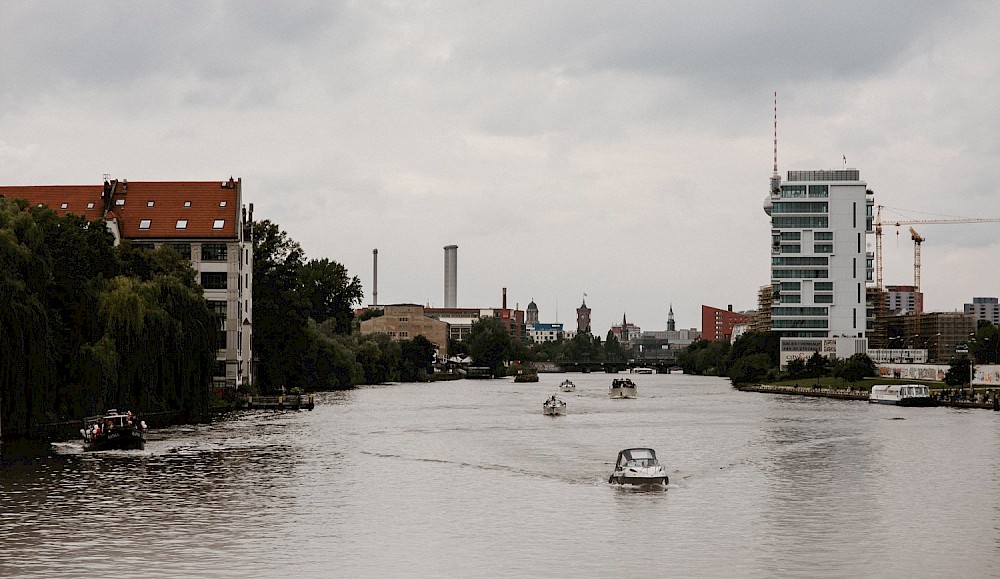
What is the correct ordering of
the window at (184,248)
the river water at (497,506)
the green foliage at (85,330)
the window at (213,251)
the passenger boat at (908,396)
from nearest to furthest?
the river water at (497,506) → the green foliage at (85,330) → the window at (213,251) → the window at (184,248) → the passenger boat at (908,396)

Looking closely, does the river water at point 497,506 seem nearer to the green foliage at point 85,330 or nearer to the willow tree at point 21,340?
the willow tree at point 21,340

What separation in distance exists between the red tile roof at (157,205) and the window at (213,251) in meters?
1.00

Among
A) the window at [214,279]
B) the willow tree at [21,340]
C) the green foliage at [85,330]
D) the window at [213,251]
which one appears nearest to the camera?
the willow tree at [21,340]

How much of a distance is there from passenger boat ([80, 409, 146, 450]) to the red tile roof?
197 ft

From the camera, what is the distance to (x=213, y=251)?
133 meters

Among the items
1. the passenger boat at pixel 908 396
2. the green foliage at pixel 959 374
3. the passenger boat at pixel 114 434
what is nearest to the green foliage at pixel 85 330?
the passenger boat at pixel 114 434

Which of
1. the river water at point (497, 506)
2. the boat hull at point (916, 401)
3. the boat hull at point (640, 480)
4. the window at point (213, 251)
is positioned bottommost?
the boat hull at point (916, 401)

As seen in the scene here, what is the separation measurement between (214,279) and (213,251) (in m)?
3.10

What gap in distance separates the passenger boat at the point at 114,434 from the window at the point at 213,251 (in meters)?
59.0

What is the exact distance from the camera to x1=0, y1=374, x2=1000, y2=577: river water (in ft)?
130

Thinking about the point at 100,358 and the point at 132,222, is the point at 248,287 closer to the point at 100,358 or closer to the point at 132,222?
the point at 132,222

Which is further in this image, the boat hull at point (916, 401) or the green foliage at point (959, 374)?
the green foliage at point (959, 374)

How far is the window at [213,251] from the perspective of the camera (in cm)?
13250

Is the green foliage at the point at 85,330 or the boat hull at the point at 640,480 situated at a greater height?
the green foliage at the point at 85,330
